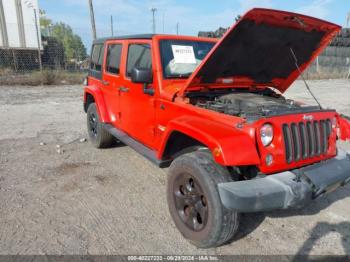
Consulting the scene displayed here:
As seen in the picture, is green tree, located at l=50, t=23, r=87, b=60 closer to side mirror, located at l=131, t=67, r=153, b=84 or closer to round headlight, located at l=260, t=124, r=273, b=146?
side mirror, located at l=131, t=67, r=153, b=84

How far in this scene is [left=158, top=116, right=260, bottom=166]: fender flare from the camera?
2477 millimetres

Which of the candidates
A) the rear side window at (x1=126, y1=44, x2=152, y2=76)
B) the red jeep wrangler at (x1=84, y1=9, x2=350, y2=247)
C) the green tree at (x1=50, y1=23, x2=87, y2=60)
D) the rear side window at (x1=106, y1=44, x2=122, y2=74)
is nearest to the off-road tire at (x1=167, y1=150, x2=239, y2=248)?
the red jeep wrangler at (x1=84, y1=9, x2=350, y2=247)

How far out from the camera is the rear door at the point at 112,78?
4727 millimetres

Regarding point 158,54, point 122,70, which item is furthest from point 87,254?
point 122,70

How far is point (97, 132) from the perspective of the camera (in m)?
5.48

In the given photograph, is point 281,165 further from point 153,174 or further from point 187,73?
point 153,174

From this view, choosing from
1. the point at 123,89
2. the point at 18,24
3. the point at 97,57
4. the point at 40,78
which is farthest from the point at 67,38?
the point at 123,89

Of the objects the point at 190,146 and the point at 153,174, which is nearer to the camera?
the point at 190,146

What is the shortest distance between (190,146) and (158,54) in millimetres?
1199

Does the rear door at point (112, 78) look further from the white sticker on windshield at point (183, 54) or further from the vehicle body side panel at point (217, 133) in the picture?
the vehicle body side panel at point (217, 133)

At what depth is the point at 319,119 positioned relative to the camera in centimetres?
302

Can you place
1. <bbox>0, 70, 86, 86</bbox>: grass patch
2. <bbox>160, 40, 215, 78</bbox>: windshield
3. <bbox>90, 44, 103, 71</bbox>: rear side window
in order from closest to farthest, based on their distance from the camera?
<bbox>160, 40, 215, 78</bbox>: windshield
<bbox>90, 44, 103, 71</bbox>: rear side window
<bbox>0, 70, 86, 86</bbox>: grass patch

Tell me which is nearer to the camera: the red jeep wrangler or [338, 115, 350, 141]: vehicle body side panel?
the red jeep wrangler

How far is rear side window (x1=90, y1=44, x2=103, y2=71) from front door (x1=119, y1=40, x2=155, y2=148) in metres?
1.23
